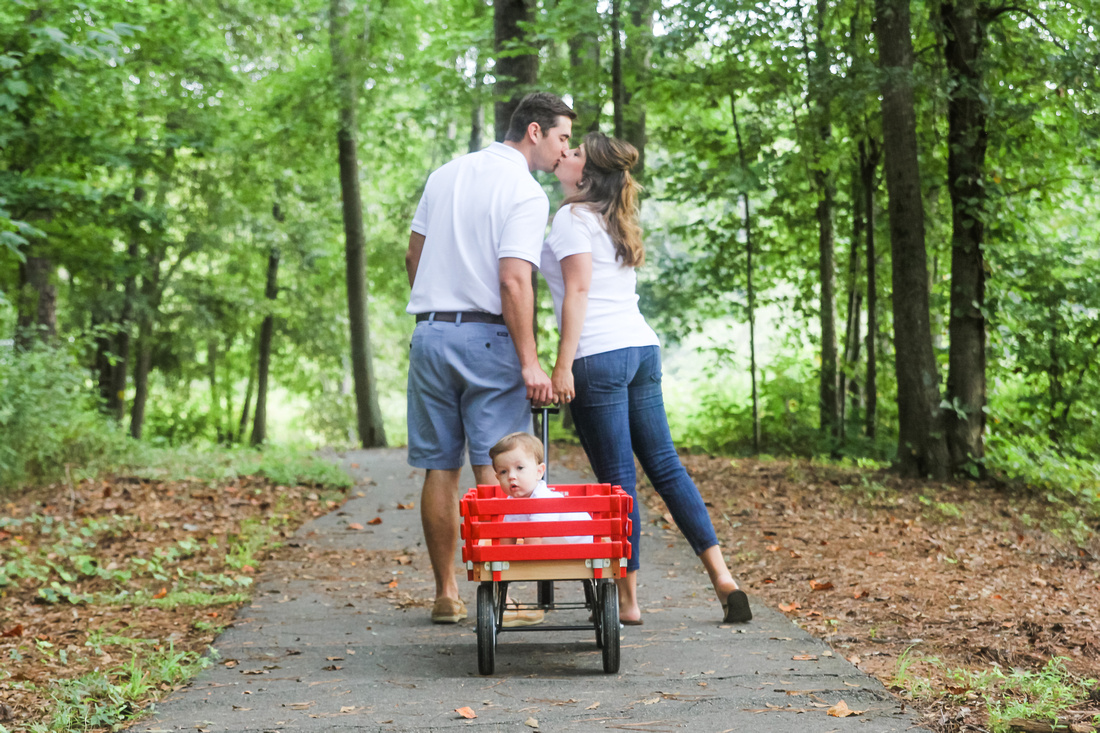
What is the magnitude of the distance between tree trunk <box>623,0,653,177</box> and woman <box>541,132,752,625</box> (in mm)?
6665

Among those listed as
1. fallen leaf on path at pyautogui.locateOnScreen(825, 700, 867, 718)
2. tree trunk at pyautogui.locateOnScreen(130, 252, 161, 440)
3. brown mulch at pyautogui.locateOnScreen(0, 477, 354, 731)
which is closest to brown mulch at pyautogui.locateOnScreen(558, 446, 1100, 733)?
fallen leaf on path at pyautogui.locateOnScreen(825, 700, 867, 718)

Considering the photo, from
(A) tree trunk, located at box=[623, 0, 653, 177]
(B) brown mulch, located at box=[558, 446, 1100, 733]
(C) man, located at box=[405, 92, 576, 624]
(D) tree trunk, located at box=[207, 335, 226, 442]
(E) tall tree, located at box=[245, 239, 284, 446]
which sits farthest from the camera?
(D) tree trunk, located at box=[207, 335, 226, 442]

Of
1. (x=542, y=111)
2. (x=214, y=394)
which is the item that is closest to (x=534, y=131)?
(x=542, y=111)

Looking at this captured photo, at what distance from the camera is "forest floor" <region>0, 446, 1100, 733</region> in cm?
330

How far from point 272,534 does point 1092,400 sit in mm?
7412

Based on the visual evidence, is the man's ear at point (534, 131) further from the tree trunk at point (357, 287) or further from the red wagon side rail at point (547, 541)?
the tree trunk at point (357, 287)

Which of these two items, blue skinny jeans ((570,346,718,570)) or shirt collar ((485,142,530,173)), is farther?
shirt collar ((485,142,530,173))

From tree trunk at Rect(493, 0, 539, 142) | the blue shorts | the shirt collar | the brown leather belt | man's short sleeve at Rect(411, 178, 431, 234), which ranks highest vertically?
tree trunk at Rect(493, 0, 539, 142)

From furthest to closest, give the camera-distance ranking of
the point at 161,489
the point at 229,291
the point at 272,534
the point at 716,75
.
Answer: the point at 229,291, the point at 716,75, the point at 161,489, the point at 272,534

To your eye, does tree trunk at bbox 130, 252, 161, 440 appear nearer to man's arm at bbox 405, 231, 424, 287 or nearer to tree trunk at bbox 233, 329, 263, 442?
tree trunk at bbox 233, 329, 263, 442

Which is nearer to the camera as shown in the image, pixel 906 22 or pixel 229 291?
pixel 906 22

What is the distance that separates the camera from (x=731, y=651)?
3.88 meters

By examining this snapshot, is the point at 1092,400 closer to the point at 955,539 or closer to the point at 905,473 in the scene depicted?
the point at 905,473

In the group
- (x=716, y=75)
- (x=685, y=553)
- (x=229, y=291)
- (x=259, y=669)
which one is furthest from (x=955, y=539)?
(x=229, y=291)
